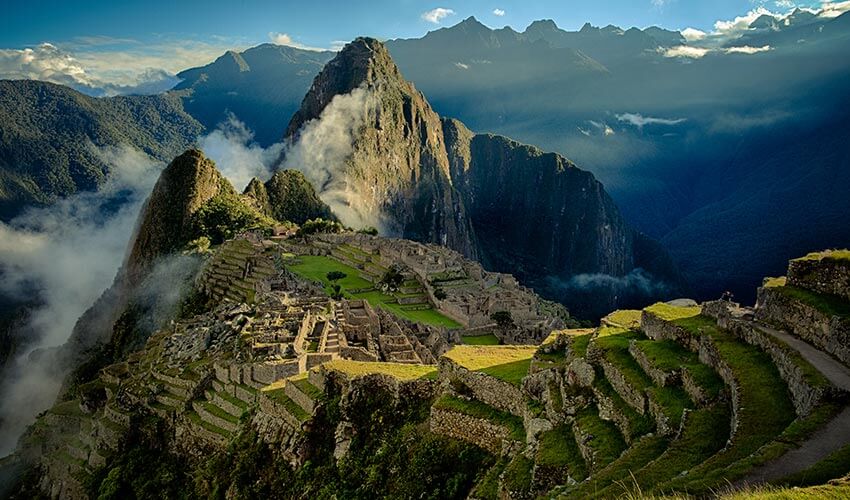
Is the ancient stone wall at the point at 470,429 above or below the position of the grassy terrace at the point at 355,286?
above

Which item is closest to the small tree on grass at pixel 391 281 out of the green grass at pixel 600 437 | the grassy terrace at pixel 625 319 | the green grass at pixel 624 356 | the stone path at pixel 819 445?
the grassy terrace at pixel 625 319

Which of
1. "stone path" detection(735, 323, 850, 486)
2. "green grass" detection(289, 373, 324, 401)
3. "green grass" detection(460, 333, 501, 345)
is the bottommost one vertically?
"green grass" detection(460, 333, 501, 345)

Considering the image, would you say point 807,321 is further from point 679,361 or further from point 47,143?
point 47,143

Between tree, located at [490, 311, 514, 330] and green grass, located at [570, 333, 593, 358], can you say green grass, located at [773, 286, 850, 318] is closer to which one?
green grass, located at [570, 333, 593, 358]

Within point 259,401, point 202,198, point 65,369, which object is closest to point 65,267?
point 202,198

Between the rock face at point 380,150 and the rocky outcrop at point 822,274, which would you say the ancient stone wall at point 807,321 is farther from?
the rock face at point 380,150

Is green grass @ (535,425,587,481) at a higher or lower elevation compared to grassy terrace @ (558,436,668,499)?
lower

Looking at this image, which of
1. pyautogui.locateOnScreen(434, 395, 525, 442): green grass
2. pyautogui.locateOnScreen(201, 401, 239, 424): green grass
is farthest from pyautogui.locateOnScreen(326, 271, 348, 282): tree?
pyautogui.locateOnScreen(434, 395, 525, 442): green grass
